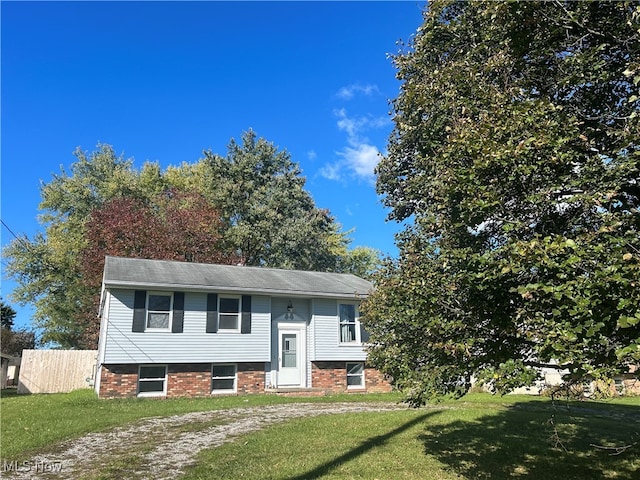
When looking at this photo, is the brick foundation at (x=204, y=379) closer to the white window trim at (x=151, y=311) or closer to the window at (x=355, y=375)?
the window at (x=355, y=375)

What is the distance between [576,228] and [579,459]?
5164 millimetres

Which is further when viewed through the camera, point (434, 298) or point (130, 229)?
point (130, 229)

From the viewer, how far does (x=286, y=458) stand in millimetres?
7043

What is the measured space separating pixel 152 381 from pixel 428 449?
11806 millimetres

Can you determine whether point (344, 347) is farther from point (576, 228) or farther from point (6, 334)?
point (6, 334)

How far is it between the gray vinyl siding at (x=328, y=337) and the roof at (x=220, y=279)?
0.75 metres

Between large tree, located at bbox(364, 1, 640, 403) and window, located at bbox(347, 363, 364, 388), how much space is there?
48.7ft

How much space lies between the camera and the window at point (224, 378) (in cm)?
1752

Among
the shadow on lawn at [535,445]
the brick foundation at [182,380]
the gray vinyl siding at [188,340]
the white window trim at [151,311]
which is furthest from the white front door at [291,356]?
the shadow on lawn at [535,445]

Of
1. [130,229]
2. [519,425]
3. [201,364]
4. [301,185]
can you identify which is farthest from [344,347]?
[301,185]

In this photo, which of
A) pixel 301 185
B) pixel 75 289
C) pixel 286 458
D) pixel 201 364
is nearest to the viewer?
pixel 286 458

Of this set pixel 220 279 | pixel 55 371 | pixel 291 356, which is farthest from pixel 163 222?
pixel 291 356

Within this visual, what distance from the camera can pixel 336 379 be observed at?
19.4m

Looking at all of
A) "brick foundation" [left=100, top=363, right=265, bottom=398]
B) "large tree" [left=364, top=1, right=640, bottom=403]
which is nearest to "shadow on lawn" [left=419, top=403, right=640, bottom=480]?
"large tree" [left=364, top=1, right=640, bottom=403]
